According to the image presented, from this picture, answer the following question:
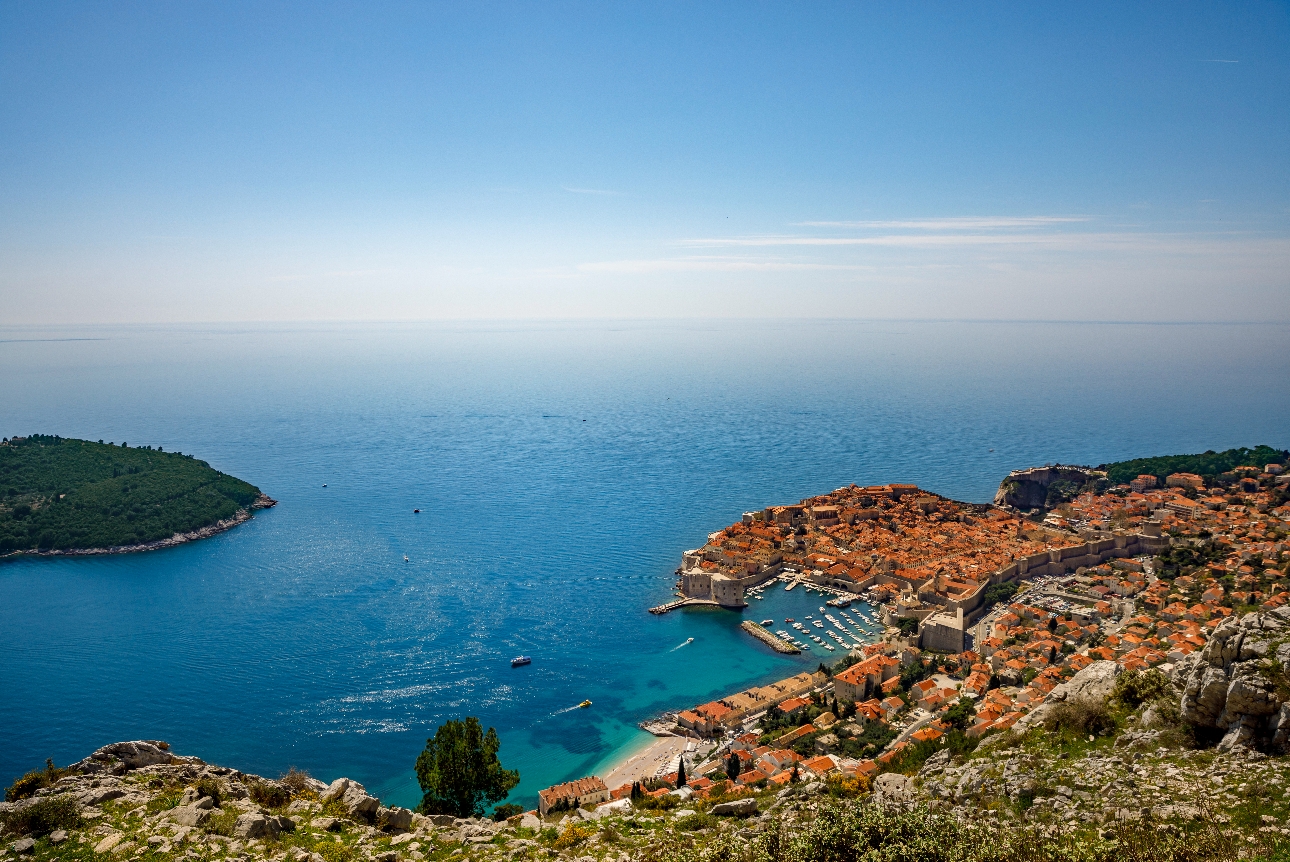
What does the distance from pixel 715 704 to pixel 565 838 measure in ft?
43.0

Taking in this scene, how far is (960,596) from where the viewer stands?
26734mm

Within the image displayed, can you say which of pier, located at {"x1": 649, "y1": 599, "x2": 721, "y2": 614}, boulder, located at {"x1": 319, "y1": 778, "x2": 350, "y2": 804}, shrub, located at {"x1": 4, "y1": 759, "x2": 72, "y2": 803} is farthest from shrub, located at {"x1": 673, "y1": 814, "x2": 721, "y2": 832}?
pier, located at {"x1": 649, "y1": 599, "x2": 721, "y2": 614}

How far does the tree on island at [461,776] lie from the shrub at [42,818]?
205 inches

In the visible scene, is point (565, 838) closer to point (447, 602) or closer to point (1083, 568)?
point (447, 602)

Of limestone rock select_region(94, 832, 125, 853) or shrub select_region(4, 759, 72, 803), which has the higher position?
limestone rock select_region(94, 832, 125, 853)

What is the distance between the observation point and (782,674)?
2331cm

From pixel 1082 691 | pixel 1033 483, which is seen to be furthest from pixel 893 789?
pixel 1033 483

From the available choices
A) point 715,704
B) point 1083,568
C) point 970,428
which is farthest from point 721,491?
point 970,428

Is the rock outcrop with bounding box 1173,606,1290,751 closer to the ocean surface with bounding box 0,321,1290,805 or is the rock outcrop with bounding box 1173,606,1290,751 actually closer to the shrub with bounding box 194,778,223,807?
the shrub with bounding box 194,778,223,807

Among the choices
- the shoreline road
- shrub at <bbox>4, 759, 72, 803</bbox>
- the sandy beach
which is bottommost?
the sandy beach

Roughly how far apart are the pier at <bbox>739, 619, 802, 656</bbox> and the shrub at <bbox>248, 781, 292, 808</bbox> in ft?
63.0

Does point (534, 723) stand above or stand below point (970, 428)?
below

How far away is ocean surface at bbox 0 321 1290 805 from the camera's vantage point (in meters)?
20.2

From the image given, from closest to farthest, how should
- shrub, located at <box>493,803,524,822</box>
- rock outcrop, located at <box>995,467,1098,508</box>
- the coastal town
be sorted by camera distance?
shrub, located at <box>493,803,524,822</box> < the coastal town < rock outcrop, located at <box>995,467,1098,508</box>
